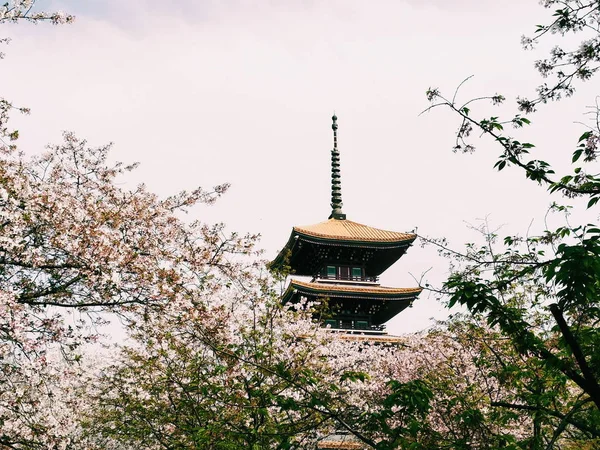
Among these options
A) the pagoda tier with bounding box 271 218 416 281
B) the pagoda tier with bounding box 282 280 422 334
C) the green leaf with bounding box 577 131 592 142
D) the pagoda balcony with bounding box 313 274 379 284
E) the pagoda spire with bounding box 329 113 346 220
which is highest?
the pagoda spire with bounding box 329 113 346 220

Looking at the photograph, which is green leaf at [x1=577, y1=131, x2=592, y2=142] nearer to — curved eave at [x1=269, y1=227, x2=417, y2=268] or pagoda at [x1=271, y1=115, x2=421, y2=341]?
pagoda at [x1=271, y1=115, x2=421, y2=341]

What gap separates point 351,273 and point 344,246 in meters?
1.78

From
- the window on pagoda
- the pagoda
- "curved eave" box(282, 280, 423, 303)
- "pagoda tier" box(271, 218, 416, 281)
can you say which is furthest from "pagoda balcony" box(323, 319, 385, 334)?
"pagoda tier" box(271, 218, 416, 281)

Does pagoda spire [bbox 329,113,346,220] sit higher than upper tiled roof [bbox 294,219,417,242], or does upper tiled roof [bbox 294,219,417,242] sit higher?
pagoda spire [bbox 329,113,346,220]

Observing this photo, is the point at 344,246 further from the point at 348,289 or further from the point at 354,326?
the point at 354,326

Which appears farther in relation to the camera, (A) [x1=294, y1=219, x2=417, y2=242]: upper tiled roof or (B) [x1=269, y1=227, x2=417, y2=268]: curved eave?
(A) [x1=294, y1=219, x2=417, y2=242]: upper tiled roof

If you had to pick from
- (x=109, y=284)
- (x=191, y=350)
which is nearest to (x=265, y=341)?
(x=191, y=350)

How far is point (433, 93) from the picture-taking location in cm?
509

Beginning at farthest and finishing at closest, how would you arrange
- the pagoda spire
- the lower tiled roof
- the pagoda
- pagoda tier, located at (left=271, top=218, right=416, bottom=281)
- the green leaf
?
the pagoda spire → pagoda tier, located at (left=271, top=218, right=416, bottom=281) → the pagoda → the lower tiled roof → the green leaf

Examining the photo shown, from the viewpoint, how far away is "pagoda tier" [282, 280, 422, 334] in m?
27.4

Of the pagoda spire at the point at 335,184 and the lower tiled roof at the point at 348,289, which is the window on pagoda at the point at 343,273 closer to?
the lower tiled roof at the point at 348,289

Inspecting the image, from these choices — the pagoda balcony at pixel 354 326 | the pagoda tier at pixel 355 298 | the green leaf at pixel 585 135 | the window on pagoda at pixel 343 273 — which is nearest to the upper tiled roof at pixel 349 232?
the window on pagoda at pixel 343 273

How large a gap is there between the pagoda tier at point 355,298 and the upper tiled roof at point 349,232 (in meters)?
2.40

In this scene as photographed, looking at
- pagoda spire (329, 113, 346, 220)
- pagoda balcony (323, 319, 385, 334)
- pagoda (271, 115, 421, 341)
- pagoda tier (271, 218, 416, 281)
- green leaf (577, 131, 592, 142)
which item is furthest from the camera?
pagoda spire (329, 113, 346, 220)
